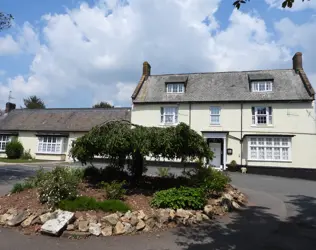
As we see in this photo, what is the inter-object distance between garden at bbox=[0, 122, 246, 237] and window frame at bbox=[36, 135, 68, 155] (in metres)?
20.3

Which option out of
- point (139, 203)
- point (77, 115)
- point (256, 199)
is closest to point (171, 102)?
point (77, 115)

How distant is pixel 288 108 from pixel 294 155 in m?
4.26

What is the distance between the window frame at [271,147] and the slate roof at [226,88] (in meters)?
3.63

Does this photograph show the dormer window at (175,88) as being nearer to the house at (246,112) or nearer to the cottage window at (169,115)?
the house at (246,112)

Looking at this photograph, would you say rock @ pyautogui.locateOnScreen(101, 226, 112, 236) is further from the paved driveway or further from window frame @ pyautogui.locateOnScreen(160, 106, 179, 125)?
window frame @ pyautogui.locateOnScreen(160, 106, 179, 125)

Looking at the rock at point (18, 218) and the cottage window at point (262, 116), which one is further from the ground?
the cottage window at point (262, 116)

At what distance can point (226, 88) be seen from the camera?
86.6 feet

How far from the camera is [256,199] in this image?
1116 cm

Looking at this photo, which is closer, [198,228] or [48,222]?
[48,222]

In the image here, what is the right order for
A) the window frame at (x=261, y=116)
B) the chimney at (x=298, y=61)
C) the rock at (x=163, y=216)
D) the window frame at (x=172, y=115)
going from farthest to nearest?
1. the window frame at (x=172, y=115)
2. the chimney at (x=298, y=61)
3. the window frame at (x=261, y=116)
4. the rock at (x=163, y=216)

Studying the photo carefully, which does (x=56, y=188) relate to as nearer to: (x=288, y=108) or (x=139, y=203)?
(x=139, y=203)

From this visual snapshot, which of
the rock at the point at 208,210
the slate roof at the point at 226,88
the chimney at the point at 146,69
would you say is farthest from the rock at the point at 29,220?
the chimney at the point at 146,69

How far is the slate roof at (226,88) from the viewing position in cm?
2441

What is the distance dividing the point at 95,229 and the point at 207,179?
4738 mm
